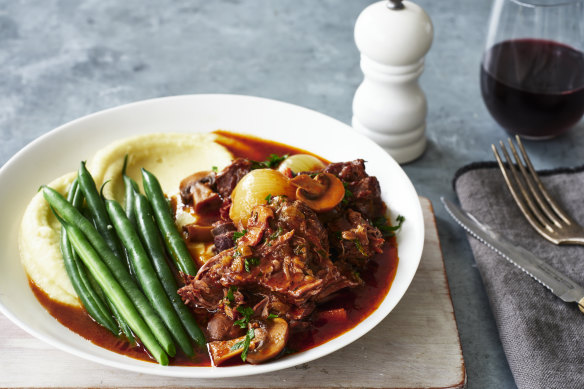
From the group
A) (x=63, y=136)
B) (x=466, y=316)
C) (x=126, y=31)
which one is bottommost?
(x=466, y=316)

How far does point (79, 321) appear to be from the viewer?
4195mm

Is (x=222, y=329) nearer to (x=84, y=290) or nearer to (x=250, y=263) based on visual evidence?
(x=250, y=263)

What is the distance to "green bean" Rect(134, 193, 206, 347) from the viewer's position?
4.10 m

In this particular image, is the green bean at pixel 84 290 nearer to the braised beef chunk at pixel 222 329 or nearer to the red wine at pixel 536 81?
the braised beef chunk at pixel 222 329

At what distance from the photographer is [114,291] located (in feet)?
13.8

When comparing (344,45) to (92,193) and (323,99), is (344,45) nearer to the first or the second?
(323,99)

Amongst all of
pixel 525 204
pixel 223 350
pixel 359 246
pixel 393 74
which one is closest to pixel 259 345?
pixel 223 350

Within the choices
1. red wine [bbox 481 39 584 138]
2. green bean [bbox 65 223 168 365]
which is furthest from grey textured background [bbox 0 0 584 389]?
green bean [bbox 65 223 168 365]

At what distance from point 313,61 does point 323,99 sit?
0.90 meters

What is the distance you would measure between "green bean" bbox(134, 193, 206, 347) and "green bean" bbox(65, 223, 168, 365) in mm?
245

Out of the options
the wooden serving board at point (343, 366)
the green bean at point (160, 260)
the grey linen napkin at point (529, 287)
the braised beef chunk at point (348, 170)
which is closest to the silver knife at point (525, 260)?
the grey linen napkin at point (529, 287)

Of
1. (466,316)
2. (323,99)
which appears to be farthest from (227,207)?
(323,99)

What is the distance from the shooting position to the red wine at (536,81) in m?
5.85

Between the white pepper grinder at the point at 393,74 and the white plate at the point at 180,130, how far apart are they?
703 millimetres
